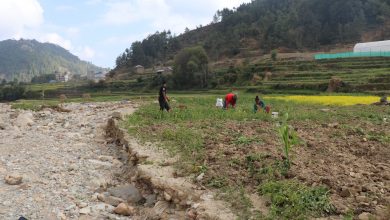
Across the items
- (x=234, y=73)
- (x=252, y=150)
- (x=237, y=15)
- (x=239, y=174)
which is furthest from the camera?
(x=237, y=15)

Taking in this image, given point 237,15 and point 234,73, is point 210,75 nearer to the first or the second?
point 234,73

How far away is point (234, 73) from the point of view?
5816cm

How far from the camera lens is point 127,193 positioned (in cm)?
892

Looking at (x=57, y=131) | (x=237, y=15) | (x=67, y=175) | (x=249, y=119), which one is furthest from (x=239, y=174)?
(x=237, y=15)

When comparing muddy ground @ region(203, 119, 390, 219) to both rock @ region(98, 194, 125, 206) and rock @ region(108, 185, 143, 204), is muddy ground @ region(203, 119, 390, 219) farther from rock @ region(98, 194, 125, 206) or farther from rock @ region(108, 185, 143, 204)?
rock @ region(98, 194, 125, 206)

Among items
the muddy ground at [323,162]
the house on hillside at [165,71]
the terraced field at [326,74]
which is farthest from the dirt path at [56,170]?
the house on hillside at [165,71]

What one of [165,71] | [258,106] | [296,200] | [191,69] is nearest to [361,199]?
[296,200]

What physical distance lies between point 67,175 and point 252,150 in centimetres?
472

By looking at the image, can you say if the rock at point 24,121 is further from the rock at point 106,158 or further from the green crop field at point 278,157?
the rock at point 106,158

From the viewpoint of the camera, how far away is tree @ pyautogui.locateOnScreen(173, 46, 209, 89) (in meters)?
57.1

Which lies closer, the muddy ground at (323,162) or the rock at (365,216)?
the rock at (365,216)

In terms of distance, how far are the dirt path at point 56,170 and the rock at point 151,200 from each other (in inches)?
29.7

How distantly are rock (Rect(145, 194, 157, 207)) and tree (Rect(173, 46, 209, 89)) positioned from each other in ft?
159

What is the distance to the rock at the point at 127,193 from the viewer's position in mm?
8703
